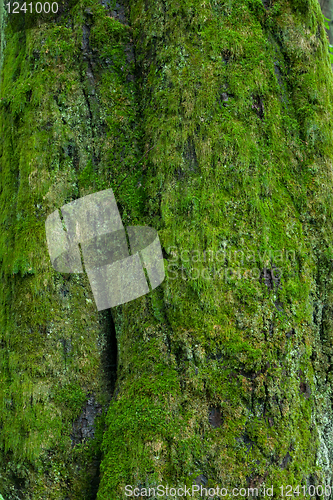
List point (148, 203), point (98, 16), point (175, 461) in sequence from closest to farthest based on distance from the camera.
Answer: point (175, 461), point (148, 203), point (98, 16)

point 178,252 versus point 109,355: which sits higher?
point 178,252

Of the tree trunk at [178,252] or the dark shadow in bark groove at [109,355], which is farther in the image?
the dark shadow in bark groove at [109,355]

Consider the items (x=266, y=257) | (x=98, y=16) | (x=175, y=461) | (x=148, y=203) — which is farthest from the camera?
(x=98, y=16)

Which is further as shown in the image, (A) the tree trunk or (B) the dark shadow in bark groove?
(B) the dark shadow in bark groove

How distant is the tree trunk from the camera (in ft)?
9.07

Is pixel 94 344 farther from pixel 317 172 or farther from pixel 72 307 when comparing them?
pixel 317 172

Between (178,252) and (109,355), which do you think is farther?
(109,355)

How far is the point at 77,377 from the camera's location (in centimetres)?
311

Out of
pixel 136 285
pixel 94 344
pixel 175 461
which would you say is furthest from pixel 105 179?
pixel 175 461

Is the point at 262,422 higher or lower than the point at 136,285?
lower

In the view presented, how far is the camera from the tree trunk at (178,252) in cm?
277

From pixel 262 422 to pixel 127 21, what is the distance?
3423 millimetres

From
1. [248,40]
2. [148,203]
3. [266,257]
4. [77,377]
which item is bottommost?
[77,377]

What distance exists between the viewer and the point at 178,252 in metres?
2.97
